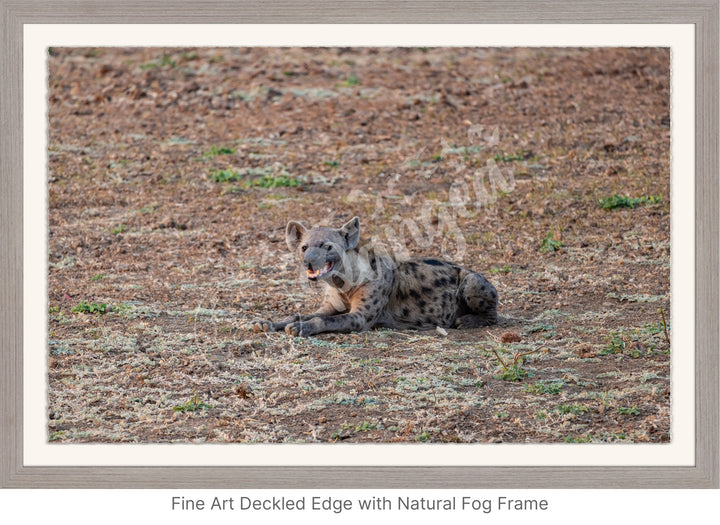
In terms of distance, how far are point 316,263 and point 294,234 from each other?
1.38 feet

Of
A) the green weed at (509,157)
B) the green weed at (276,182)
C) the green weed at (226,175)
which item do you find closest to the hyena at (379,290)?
the green weed at (276,182)

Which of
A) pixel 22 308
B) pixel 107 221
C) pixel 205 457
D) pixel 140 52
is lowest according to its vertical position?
pixel 205 457

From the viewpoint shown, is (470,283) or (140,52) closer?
(470,283)

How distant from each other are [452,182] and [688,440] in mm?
6595

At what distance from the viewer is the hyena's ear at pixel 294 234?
27.8ft

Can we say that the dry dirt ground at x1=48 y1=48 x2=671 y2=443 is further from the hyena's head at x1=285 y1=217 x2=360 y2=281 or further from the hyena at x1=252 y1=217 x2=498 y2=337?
the hyena's head at x1=285 y1=217 x2=360 y2=281

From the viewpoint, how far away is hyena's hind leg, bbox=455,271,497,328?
8.72 m

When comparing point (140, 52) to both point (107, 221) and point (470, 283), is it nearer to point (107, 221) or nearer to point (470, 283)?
point (107, 221)

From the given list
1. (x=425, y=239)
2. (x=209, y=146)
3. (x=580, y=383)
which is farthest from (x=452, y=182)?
(x=580, y=383)

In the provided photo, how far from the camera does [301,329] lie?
8242 millimetres

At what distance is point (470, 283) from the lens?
8.81 metres

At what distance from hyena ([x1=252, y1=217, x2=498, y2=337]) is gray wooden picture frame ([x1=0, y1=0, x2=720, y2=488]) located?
7.15 ft

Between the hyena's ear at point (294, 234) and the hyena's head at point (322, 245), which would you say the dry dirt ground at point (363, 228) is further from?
the hyena's ear at point (294, 234)

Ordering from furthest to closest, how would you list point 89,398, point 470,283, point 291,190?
point 291,190, point 470,283, point 89,398
